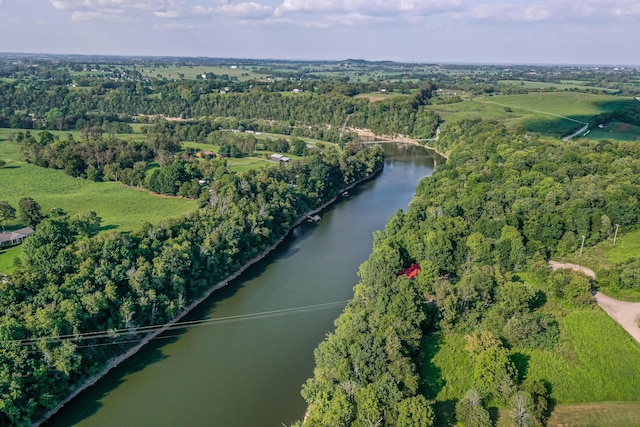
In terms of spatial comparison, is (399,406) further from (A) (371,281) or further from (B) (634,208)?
(B) (634,208)

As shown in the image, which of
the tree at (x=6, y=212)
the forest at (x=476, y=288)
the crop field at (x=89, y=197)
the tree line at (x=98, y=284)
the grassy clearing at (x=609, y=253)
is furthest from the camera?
the crop field at (x=89, y=197)

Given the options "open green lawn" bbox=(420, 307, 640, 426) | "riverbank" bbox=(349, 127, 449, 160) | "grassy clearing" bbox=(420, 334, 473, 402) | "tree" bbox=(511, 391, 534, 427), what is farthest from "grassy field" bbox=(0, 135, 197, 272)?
"riverbank" bbox=(349, 127, 449, 160)

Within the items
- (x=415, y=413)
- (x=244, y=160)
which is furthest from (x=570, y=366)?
(x=244, y=160)

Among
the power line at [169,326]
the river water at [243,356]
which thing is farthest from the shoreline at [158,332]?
the power line at [169,326]

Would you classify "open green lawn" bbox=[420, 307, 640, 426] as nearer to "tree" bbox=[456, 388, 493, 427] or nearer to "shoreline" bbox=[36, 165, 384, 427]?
A: "tree" bbox=[456, 388, 493, 427]

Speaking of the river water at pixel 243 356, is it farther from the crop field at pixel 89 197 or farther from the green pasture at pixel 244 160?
the green pasture at pixel 244 160

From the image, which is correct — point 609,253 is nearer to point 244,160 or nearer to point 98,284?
point 98,284
